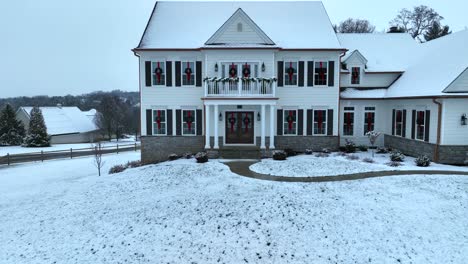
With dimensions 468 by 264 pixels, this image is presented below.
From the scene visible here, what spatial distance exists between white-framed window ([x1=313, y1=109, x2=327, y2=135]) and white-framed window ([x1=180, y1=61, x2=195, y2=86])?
25.5 feet

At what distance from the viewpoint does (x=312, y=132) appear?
2027 cm

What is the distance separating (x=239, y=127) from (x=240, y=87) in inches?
104

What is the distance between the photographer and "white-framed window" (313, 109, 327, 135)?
2022 centimetres

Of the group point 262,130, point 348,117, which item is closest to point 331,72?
point 348,117

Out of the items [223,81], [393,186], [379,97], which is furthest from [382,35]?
[393,186]

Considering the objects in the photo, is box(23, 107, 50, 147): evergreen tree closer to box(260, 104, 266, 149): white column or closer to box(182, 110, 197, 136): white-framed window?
box(182, 110, 197, 136): white-framed window

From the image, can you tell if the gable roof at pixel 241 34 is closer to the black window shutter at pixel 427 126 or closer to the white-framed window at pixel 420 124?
the white-framed window at pixel 420 124

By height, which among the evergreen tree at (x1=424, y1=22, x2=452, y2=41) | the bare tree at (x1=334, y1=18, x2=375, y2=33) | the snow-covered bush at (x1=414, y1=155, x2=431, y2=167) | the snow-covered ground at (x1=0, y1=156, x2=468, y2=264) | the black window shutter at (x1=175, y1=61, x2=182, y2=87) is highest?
the bare tree at (x1=334, y1=18, x2=375, y2=33)

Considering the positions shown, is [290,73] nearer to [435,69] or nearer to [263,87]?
[263,87]

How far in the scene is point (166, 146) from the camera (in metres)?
20.2

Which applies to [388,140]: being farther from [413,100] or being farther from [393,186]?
[393,186]

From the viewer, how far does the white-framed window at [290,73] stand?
19953mm

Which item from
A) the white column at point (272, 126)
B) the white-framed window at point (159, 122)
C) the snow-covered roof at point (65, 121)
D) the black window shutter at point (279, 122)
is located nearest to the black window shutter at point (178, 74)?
the white-framed window at point (159, 122)

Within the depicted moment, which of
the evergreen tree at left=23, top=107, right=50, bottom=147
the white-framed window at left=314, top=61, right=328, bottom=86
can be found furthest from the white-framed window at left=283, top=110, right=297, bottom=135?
the evergreen tree at left=23, top=107, right=50, bottom=147
